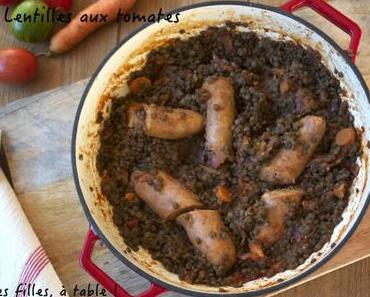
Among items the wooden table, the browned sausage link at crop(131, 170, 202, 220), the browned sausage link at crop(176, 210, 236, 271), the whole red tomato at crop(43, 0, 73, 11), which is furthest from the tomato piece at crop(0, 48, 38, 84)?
the browned sausage link at crop(176, 210, 236, 271)

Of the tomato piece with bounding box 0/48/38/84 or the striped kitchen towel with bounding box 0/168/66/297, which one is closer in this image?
the striped kitchen towel with bounding box 0/168/66/297

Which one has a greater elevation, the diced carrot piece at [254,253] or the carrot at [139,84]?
the carrot at [139,84]

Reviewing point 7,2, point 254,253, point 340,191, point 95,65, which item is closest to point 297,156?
point 340,191

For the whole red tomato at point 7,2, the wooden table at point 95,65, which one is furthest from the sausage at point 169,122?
the whole red tomato at point 7,2

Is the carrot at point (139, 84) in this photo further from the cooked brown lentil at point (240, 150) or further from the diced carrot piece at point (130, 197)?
the diced carrot piece at point (130, 197)

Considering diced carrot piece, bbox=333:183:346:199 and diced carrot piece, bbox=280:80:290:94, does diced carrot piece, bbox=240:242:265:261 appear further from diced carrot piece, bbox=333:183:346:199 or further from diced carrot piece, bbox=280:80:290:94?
diced carrot piece, bbox=280:80:290:94

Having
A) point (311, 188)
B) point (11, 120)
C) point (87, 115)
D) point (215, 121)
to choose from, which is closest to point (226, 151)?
point (215, 121)
